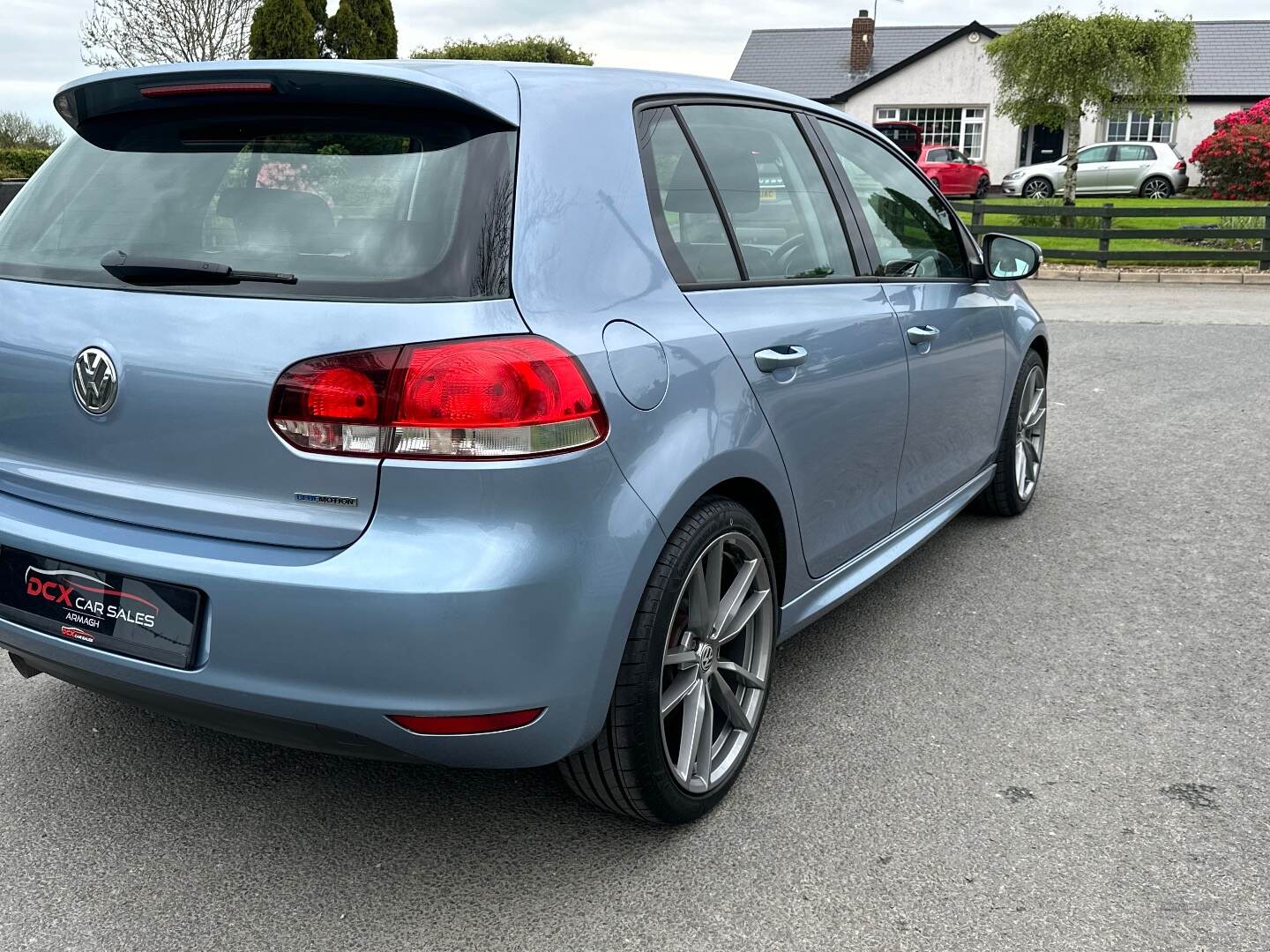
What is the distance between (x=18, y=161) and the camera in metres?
26.1

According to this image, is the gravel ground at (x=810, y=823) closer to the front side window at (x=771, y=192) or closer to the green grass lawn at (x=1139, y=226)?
the front side window at (x=771, y=192)

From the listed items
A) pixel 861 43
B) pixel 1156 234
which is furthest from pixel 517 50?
pixel 1156 234

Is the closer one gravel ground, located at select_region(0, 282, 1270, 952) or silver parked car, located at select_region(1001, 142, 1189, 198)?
gravel ground, located at select_region(0, 282, 1270, 952)

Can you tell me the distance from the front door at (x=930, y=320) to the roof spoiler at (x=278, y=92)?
159cm

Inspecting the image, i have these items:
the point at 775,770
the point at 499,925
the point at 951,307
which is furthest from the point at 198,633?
the point at 951,307

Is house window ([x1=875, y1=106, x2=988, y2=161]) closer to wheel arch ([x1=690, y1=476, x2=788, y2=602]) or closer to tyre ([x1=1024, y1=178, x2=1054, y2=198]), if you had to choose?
tyre ([x1=1024, y1=178, x2=1054, y2=198])

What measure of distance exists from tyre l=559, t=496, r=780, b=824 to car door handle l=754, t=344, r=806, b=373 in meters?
0.35

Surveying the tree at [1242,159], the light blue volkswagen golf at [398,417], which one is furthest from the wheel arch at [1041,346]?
the tree at [1242,159]

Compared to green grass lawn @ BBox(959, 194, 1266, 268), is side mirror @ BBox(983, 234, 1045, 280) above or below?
above

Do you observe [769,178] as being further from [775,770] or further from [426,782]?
[426,782]

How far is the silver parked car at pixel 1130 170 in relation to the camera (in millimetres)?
32000

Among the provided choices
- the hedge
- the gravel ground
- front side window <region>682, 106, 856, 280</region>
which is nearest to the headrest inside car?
front side window <region>682, 106, 856, 280</region>

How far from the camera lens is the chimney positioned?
151 feet

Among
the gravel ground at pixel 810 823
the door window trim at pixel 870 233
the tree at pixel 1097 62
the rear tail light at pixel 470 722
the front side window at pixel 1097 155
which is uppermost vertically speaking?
the tree at pixel 1097 62
